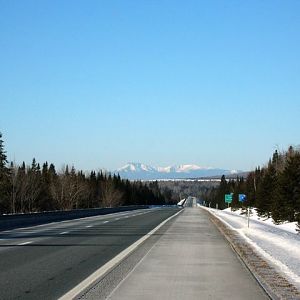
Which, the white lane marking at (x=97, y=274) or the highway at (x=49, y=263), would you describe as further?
the highway at (x=49, y=263)

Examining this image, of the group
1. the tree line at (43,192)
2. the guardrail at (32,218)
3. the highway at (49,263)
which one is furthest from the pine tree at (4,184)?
the highway at (49,263)

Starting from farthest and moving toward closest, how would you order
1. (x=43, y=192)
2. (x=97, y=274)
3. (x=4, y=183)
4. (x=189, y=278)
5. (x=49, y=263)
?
(x=43, y=192) → (x=4, y=183) → (x=49, y=263) → (x=97, y=274) → (x=189, y=278)

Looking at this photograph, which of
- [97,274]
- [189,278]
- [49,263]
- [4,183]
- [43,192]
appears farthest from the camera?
[43,192]

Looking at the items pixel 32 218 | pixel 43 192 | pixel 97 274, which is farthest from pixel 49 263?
pixel 43 192

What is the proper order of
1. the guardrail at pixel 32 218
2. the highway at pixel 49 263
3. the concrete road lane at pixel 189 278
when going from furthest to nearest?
the guardrail at pixel 32 218
the highway at pixel 49 263
the concrete road lane at pixel 189 278

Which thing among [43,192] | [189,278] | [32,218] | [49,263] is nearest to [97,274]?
[189,278]

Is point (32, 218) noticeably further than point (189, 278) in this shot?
Yes

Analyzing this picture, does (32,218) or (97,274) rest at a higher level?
(32,218)

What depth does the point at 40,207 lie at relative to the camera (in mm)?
100250

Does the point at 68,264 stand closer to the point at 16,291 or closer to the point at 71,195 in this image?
the point at 16,291

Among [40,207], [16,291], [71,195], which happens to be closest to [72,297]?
[16,291]

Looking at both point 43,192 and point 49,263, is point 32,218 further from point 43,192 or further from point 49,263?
point 43,192

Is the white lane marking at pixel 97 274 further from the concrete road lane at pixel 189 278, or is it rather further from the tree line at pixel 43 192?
the tree line at pixel 43 192

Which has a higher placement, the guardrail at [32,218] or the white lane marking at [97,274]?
the guardrail at [32,218]
